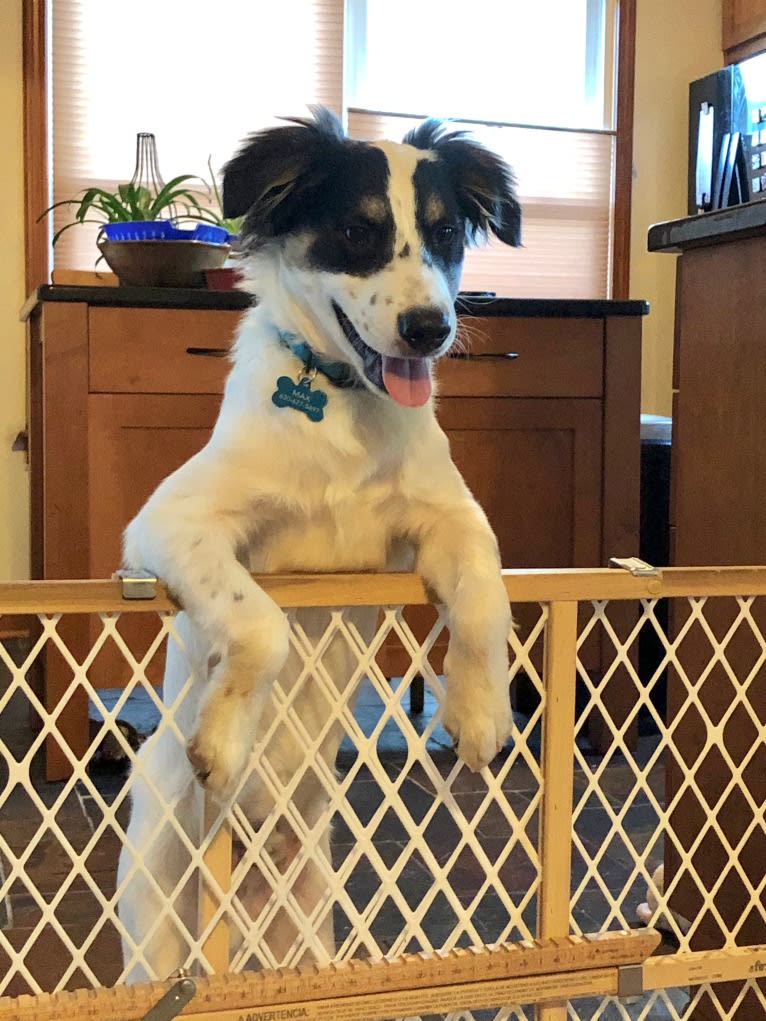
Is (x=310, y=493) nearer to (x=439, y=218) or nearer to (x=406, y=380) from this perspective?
(x=406, y=380)

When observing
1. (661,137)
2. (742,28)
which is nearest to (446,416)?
(661,137)

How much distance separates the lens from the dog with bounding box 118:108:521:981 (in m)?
0.99

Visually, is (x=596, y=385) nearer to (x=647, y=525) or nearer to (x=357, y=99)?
(x=647, y=525)

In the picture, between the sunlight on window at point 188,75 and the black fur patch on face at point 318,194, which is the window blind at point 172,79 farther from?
the black fur patch on face at point 318,194

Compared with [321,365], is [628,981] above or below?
below

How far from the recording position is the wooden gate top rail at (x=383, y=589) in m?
0.76

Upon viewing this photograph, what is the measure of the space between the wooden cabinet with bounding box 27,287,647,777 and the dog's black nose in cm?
107

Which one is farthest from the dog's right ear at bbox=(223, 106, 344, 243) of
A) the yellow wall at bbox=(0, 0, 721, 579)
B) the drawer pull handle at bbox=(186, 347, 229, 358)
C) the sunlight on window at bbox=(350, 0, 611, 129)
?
the yellow wall at bbox=(0, 0, 721, 579)

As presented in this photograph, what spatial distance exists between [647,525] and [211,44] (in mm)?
2226

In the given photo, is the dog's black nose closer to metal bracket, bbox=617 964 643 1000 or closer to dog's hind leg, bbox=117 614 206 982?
dog's hind leg, bbox=117 614 206 982

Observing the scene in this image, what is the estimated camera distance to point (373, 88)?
3928mm

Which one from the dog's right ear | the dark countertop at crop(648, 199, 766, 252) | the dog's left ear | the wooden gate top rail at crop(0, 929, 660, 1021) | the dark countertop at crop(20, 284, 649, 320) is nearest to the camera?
the wooden gate top rail at crop(0, 929, 660, 1021)

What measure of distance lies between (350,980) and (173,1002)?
0.42ft

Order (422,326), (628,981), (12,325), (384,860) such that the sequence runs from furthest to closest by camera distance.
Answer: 1. (12,325)
2. (384,860)
3. (422,326)
4. (628,981)
